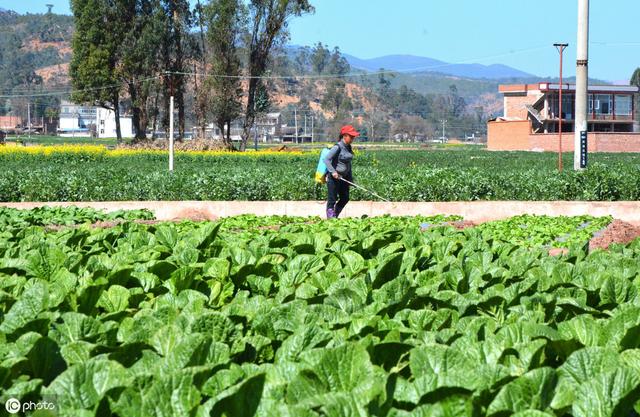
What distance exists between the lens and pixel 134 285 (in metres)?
5.38

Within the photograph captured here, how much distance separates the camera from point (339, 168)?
14859mm

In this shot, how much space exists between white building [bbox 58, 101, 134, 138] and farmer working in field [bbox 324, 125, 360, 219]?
13677cm

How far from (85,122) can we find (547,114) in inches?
4558

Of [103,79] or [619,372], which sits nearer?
[619,372]

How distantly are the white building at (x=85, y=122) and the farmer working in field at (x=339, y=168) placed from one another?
137 metres

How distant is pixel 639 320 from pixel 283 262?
9.26 feet

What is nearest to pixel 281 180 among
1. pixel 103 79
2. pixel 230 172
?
pixel 230 172

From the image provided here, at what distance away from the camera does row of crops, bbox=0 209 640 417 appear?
284 centimetres

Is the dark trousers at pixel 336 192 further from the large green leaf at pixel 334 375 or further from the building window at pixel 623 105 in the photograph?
the building window at pixel 623 105

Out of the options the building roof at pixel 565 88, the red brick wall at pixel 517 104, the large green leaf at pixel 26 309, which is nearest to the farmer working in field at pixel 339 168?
the large green leaf at pixel 26 309

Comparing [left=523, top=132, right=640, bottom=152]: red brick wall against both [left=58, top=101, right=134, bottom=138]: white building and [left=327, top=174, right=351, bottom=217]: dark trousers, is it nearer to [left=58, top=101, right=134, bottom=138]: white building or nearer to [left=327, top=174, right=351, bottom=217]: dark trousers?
[left=327, top=174, right=351, bottom=217]: dark trousers

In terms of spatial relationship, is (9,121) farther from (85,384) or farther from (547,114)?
(85,384)

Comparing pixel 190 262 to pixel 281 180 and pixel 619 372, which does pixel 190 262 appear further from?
pixel 281 180

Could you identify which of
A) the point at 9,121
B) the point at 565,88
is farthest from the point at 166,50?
the point at 9,121
